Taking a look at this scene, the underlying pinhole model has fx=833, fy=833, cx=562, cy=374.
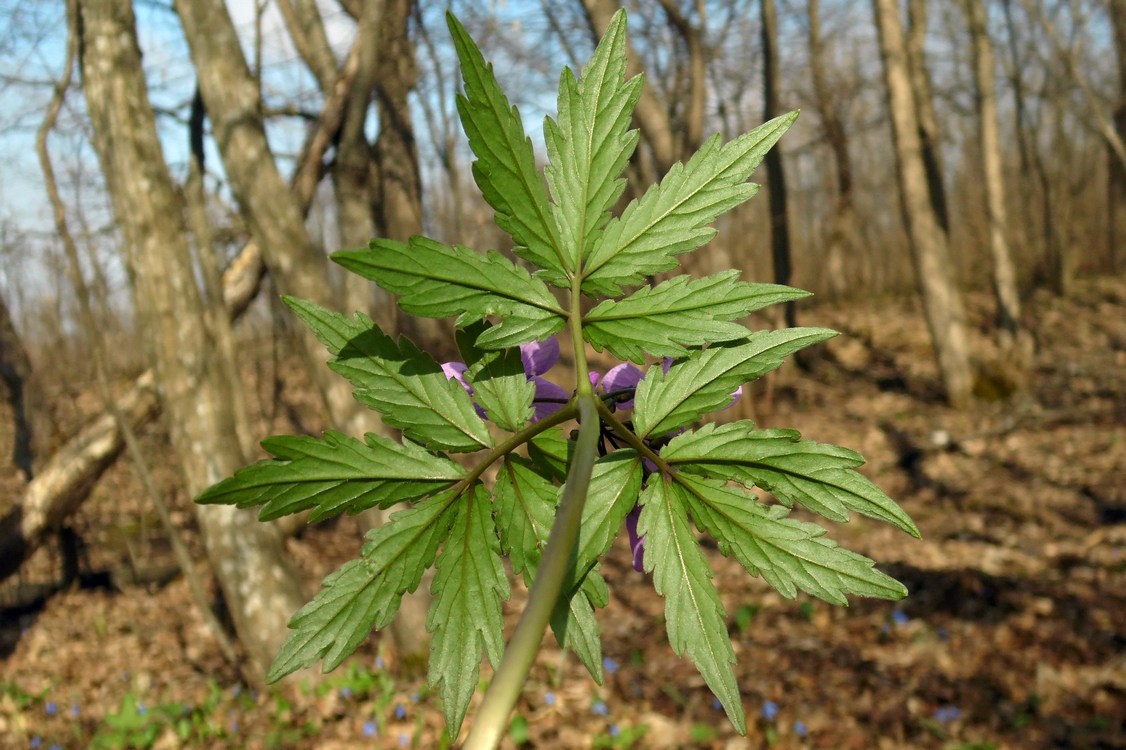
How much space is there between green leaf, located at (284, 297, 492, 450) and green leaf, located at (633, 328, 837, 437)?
9cm

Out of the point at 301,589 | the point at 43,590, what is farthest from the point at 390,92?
the point at 43,590

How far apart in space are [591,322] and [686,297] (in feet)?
0.17

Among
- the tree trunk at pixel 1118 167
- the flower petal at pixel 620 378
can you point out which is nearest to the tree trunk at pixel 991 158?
the tree trunk at pixel 1118 167

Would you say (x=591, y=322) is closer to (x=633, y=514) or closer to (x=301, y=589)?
(x=633, y=514)

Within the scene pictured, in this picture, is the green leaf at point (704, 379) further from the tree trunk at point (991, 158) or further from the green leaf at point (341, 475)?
the tree trunk at point (991, 158)

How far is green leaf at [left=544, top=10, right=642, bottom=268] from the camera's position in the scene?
0.44 m

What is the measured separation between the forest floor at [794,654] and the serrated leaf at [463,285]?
4063 mm

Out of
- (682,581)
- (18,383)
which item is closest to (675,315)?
(682,581)

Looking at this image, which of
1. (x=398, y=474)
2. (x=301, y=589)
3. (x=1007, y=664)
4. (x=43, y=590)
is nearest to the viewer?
(x=398, y=474)

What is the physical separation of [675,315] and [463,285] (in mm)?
116

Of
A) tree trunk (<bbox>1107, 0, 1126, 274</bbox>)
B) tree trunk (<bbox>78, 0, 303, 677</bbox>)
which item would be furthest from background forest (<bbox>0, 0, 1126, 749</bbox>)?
tree trunk (<bbox>1107, 0, 1126, 274</bbox>)

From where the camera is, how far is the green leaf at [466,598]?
0.41 meters

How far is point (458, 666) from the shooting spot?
414 millimetres

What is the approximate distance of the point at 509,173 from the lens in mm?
425
